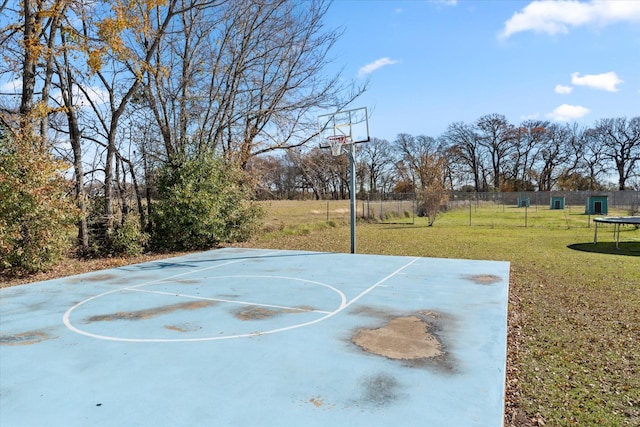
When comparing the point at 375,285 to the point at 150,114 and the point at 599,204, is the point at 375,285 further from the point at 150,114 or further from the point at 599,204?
the point at 599,204

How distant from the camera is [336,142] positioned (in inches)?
476

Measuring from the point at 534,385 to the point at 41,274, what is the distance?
8.97m


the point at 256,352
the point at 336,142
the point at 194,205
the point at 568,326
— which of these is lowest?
the point at 568,326

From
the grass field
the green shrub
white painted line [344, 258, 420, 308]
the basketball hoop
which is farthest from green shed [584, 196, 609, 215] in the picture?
the green shrub

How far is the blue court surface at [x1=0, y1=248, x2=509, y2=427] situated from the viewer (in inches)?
114

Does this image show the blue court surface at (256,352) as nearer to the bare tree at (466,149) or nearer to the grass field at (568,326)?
the grass field at (568,326)

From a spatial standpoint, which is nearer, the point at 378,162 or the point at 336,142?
the point at 336,142

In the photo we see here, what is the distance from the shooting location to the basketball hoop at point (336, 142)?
470 inches

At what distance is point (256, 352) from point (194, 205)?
8560 mm

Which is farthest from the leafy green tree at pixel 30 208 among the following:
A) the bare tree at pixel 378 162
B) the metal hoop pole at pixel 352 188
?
the bare tree at pixel 378 162

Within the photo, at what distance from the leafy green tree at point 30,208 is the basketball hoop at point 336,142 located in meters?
6.73

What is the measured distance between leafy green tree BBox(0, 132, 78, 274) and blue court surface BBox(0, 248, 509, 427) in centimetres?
115

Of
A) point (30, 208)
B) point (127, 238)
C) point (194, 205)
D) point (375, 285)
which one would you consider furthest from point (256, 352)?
point (194, 205)

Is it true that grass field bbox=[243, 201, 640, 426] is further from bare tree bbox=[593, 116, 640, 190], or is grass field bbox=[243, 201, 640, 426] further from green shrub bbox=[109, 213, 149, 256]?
bare tree bbox=[593, 116, 640, 190]
